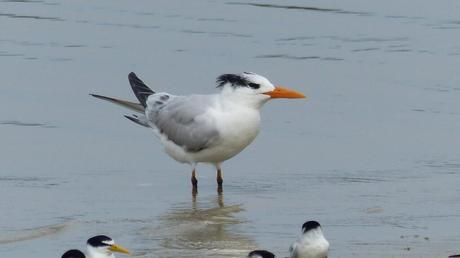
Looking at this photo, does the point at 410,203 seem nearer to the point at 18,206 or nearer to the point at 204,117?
the point at 204,117

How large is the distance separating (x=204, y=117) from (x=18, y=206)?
1.69 meters

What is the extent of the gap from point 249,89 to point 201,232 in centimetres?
170

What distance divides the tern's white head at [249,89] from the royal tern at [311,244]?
2561 mm

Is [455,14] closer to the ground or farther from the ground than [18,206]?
farther from the ground

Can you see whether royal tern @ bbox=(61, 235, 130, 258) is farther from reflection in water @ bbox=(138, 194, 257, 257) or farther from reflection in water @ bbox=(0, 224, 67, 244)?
reflection in water @ bbox=(0, 224, 67, 244)

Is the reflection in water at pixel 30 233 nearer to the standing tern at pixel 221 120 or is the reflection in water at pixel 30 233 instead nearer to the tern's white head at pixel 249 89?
the standing tern at pixel 221 120

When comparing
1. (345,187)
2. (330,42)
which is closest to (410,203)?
(345,187)

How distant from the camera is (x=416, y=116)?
11703mm

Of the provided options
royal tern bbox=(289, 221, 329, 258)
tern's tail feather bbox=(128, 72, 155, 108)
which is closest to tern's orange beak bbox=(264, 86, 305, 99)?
tern's tail feather bbox=(128, 72, 155, 108)

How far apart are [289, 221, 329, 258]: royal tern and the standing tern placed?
2.44 metres

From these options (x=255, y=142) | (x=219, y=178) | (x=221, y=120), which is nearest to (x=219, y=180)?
(x=219, y=178)

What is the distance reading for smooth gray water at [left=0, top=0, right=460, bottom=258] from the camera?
8695 mm

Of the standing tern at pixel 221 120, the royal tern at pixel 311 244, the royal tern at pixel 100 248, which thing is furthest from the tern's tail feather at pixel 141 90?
the royal tern at pixel 100 248

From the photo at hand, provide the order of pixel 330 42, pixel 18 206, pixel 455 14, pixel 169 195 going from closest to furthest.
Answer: pixel 18 206 → pixel 169 195 → pixel 330 42 → pixel 455 14
